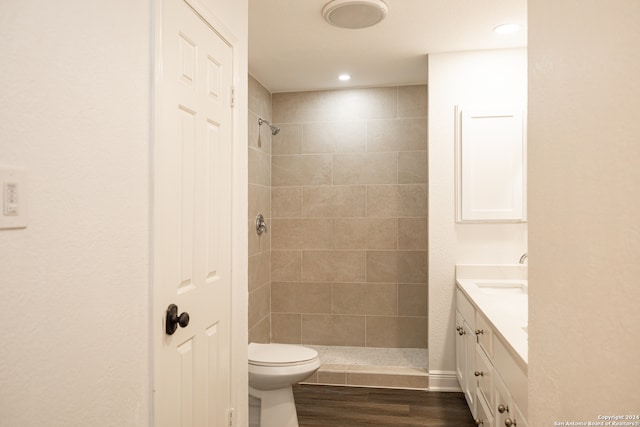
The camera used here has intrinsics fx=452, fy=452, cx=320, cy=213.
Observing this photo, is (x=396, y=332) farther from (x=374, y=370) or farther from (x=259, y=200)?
(x=259, y=200)

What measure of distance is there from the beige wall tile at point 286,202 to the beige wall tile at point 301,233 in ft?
0.18

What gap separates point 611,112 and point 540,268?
438 millimetres

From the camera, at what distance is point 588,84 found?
818 millimetres

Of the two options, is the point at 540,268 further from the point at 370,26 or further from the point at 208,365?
the point at 370,26

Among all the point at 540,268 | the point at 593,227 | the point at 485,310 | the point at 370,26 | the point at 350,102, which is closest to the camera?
the point at 593,227

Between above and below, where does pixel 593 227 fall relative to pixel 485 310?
above

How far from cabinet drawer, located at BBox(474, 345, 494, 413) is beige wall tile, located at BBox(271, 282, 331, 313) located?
1839mm

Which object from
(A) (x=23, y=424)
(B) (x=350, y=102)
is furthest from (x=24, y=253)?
(B) (x=350, y=102)

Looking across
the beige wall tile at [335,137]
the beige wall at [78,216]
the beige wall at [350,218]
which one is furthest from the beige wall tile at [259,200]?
the beige wall at [78,216]

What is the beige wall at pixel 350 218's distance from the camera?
4.02 meters

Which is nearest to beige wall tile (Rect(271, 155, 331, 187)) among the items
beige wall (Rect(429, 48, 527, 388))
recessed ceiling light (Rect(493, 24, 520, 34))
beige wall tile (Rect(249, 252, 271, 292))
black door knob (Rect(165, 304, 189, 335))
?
beige wall tile (Rect(249, 252, 271, 292))

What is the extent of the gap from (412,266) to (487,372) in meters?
1.82

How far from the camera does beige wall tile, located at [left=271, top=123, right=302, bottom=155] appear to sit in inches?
165

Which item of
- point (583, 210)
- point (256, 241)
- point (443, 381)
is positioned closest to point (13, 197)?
point (583, 210)
